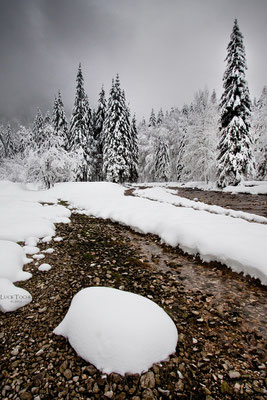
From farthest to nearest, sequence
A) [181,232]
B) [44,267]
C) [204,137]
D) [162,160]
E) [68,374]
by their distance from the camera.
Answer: [162,160]
[204,137]
[181,232]
[44,267]
[68,374]

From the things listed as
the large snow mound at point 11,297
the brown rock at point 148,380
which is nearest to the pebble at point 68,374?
the brown rock at point 148,380

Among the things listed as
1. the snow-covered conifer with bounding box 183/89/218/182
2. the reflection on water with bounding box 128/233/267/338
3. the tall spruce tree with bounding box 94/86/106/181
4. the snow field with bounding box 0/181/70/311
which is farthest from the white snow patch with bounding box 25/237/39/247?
the tall spruce tree with bounding box 94/86/106/181

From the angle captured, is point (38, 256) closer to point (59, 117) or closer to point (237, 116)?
point (237, 116)

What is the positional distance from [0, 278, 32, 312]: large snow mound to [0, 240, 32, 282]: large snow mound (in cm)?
42

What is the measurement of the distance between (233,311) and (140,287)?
1.57m

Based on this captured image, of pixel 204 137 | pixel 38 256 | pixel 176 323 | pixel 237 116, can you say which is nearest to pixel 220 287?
pixel 176 323

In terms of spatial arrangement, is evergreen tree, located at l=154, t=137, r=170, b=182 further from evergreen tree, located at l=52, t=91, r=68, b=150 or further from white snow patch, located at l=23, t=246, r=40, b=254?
white snow patch, located at l=23, t=246, r=40, b=254

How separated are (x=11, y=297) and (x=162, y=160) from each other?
39822 millimetres

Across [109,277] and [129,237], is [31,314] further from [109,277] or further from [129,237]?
[129,237]

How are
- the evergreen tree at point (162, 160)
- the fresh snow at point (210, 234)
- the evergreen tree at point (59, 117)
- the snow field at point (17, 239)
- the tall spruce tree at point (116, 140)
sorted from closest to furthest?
the snow field at point (17, 239), the fresh snow at point (210, 234), the tall spruce tree at point (116, 140), the evergreen tree at point (59, 117), the evergreen tree at point (162, 160)

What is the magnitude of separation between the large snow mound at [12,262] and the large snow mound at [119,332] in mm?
1726

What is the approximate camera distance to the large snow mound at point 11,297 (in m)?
2.85

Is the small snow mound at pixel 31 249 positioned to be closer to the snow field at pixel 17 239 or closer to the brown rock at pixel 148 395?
the snow field at pixel 17 239

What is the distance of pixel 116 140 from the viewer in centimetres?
2847
